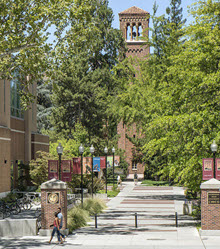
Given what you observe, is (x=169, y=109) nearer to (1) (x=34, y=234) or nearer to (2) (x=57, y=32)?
(2) (x=57, y=32)

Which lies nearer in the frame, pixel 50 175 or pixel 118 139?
pixel 50 175

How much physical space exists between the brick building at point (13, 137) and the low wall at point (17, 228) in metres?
14.9

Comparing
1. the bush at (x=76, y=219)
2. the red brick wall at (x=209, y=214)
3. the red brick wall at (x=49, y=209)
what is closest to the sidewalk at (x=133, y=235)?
the bush at (x=76, y=219)

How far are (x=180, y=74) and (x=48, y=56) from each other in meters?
7.18

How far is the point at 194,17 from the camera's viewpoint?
2628 centimetres

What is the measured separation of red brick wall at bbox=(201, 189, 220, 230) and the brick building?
60.3ft

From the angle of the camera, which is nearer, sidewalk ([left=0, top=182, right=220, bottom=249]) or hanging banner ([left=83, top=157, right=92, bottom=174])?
sidewalk ([left=0, top=182, right=220, bottom=249])

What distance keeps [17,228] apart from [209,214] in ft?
27.4

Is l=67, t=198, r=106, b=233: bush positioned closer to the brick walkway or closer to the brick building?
the brick walkway

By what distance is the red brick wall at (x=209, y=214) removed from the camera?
853 inches

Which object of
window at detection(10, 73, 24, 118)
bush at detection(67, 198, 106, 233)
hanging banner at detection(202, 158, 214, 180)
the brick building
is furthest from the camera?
window at detection(10, 73, 24, 118)

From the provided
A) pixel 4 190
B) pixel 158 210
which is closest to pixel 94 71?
pixel 4 190

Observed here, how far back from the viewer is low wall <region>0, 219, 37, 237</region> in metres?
21.2

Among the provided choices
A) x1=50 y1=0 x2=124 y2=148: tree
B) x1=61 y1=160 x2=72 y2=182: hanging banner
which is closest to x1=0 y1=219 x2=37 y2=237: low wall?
x1=61 y1=160 x2=72 y2=182: hanging banner
